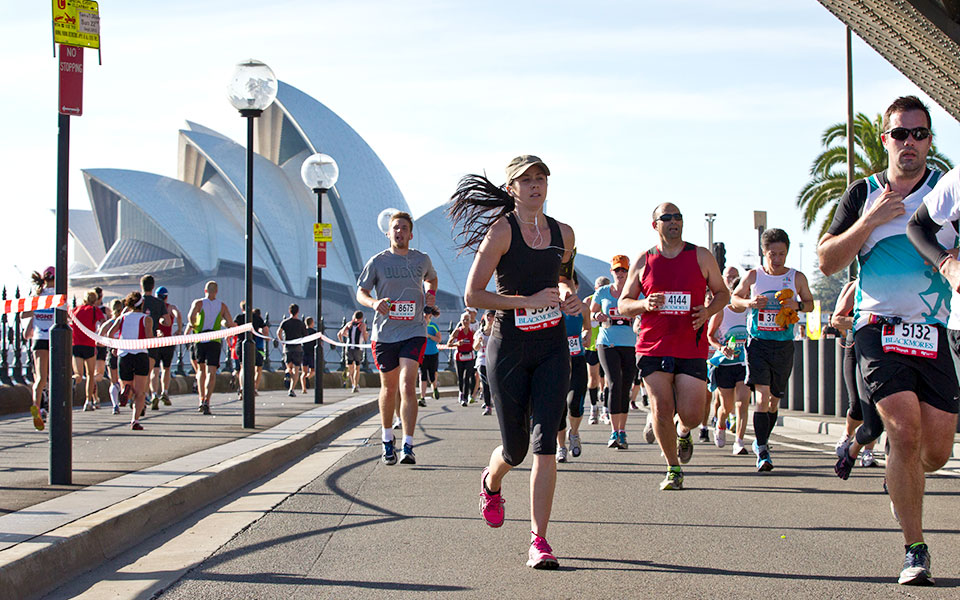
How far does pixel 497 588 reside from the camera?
4664 mm

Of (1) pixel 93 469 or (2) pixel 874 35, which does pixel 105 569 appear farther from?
(2) pixel 874 35

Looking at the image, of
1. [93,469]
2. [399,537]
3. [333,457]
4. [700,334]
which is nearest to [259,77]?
[333,457]

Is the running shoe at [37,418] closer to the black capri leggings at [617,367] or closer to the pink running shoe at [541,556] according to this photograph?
the black capri leggings at [617,367]

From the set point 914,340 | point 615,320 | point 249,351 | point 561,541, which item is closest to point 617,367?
point 615,320

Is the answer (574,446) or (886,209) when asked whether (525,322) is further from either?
(574,446)

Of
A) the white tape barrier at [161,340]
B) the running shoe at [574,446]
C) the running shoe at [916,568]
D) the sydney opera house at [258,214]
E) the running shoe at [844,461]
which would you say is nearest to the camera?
the running shoe at [916,568]

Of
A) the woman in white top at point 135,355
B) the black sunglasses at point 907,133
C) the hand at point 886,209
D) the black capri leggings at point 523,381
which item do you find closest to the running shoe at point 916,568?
the hand at point 886,209

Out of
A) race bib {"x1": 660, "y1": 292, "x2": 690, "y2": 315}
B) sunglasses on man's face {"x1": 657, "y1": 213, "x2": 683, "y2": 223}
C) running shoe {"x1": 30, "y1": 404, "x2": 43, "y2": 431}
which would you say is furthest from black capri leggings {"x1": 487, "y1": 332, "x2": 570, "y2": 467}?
running shoe {"x1": 30, "y1": 404, "x2": 43, "y2": 431}

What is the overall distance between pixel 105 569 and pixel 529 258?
255 cm

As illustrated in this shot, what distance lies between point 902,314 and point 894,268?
23 cm

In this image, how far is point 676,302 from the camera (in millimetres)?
7734

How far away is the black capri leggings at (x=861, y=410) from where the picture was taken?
240 inches

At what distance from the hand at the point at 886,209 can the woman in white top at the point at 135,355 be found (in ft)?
30.6

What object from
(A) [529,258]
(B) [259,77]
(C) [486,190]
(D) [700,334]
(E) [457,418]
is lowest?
(E) [457,418]
